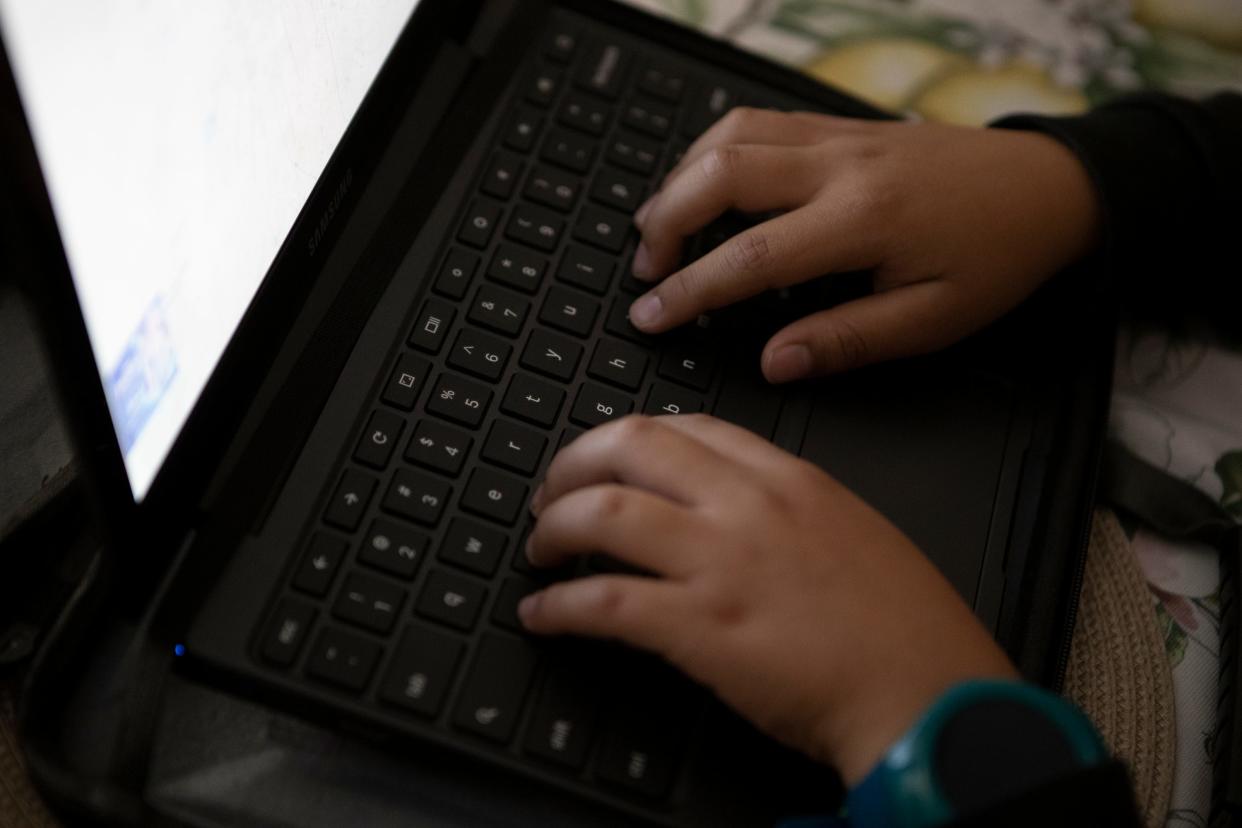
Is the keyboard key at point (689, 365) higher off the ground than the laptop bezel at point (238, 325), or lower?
lower

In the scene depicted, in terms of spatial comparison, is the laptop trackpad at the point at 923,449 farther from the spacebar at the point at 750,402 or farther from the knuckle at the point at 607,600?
the knuckle at the point at 607,600

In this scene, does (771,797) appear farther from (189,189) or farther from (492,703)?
(189,189)

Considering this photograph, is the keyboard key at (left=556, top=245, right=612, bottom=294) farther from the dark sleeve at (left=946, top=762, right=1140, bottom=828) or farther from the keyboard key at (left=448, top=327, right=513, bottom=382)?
the dark sleeve at (left=946, top=762, right=1140, bottom=828)

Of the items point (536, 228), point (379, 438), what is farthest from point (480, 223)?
point (379, 438)

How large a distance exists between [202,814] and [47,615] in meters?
0.12

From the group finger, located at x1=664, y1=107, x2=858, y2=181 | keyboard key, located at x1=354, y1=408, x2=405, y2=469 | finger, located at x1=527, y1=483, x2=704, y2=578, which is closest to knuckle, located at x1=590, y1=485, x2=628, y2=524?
finger, located at x1=527, y1=483, x2=704, y2=578

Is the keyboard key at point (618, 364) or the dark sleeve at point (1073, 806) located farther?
the keyboard key at point (618, 364)

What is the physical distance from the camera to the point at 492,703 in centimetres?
39

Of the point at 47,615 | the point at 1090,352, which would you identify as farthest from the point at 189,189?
the point at 1090,352

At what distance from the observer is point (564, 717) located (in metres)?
0.39

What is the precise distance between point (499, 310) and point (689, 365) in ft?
0.30

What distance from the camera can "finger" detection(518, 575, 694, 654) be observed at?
0.37 metres

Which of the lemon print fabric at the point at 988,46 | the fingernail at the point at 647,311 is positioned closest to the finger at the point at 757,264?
the fingernail at the point at 647,311

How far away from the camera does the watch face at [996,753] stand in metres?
0.34
